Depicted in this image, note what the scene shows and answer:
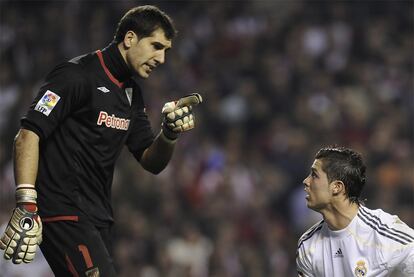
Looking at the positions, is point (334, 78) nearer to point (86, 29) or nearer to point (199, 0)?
point (199, 0)

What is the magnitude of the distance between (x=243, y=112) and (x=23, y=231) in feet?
26.9

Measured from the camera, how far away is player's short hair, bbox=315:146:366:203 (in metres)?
5.92

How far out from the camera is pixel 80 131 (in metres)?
5.48

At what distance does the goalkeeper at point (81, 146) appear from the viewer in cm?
518

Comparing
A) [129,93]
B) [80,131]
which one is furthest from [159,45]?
[80,131]

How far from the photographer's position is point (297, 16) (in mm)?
14141

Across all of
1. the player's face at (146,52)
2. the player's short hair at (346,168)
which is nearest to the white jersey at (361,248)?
the player's short hair at (346,168)

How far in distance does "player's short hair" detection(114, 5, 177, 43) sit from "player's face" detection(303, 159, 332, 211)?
1290 mm

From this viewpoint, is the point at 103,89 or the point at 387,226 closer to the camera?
the point at 103,89

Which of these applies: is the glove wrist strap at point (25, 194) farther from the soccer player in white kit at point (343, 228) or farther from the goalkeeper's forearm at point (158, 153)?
the soccer player in white kit at point (343, 228)

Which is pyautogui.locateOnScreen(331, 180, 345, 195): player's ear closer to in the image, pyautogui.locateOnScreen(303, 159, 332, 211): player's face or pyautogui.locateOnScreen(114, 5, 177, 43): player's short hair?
pyautogui.locateOnScreen(303, 159, 332, 211): player's face

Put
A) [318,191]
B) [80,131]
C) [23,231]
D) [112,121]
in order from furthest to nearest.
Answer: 1. [318,191]
2. [112,121]
3. [80,131]
4. [23,231]

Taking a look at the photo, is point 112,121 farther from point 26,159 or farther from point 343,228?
point 343,228

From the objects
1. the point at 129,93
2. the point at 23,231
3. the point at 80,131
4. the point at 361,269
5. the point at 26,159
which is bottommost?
the point at 361,269
